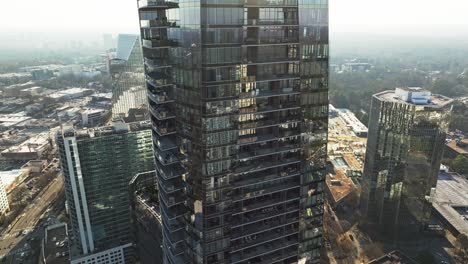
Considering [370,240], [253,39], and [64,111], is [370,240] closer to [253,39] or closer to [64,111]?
[253,39]

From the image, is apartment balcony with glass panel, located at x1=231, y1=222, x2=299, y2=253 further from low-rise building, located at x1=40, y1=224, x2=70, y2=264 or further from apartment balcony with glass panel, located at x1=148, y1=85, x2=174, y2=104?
low-rise building, located at x1=40, y1=224, x2=70, y2=264

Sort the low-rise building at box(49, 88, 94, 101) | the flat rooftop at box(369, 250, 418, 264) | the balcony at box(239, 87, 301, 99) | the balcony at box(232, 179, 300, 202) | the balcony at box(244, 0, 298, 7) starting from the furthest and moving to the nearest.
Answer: the low-rise building at box(49, 88, 94, 101)
the flat rooftop at box(369, 250, 418, 264)
the balcony at box(232, 179, 300, 202)
the balcony at box(239, 87, 301, 99)
the balcony at box(244, 0, 298, 7)

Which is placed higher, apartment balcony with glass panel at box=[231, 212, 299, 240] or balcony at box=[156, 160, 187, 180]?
balcony at box=[156, 160, 187, 180]

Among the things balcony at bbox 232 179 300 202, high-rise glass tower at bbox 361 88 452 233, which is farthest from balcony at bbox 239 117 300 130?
high-rise glass tower at bbox 361 88 452 233

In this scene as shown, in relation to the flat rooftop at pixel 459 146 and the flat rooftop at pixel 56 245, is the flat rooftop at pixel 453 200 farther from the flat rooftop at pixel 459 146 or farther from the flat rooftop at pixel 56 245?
the flat rooftop at pixel 56 245

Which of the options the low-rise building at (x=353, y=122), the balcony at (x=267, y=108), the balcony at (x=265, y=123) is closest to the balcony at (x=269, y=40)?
the balcony at (x=267, y=108)
